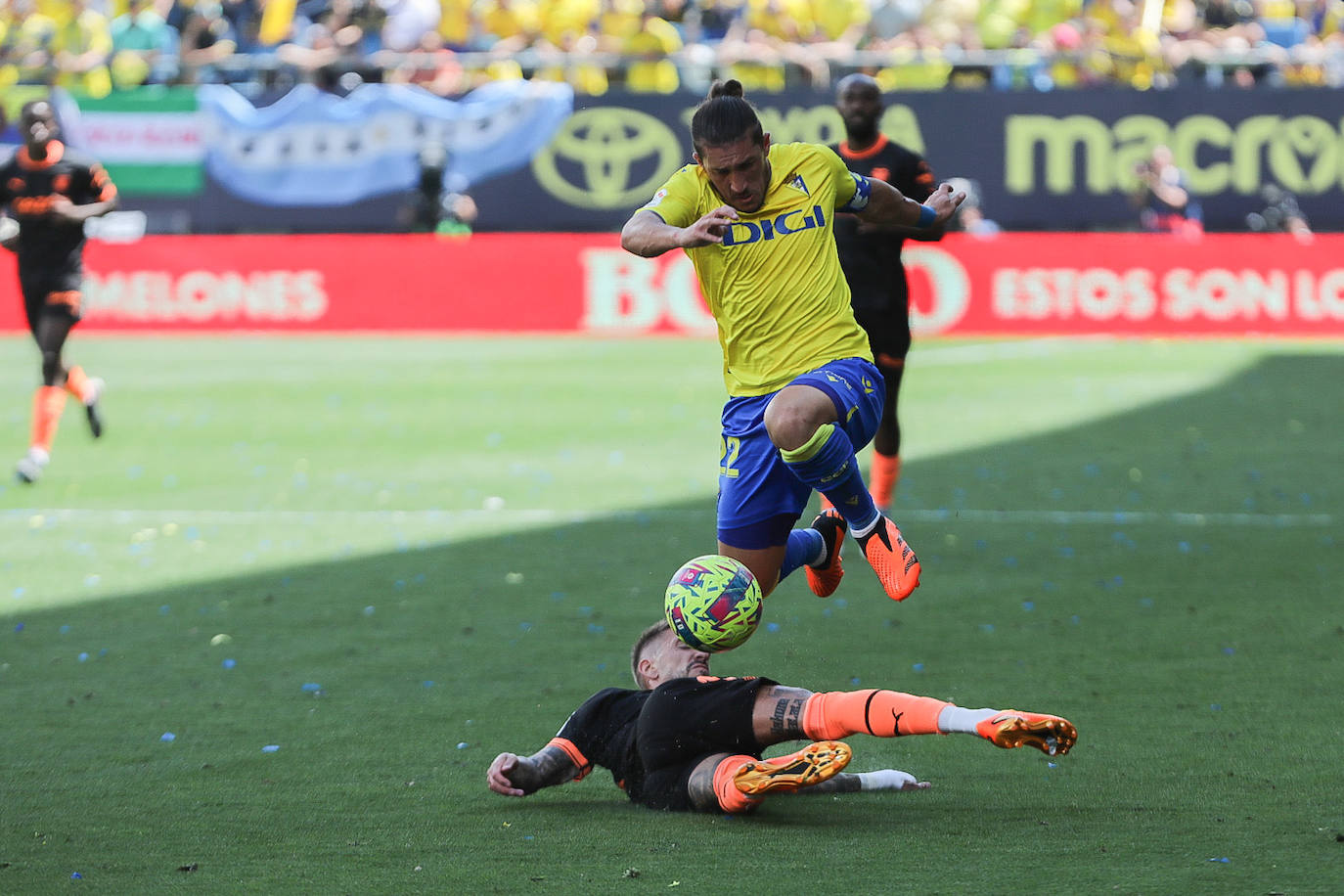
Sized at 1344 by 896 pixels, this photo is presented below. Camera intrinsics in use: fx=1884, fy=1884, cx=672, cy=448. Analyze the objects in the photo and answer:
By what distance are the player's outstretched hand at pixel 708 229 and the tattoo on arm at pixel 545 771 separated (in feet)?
5.28

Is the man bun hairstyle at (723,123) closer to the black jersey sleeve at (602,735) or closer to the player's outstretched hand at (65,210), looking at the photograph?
the black jersey sleeve at (602,735)


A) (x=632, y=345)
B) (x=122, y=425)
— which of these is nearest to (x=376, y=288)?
(x=632, y=345)

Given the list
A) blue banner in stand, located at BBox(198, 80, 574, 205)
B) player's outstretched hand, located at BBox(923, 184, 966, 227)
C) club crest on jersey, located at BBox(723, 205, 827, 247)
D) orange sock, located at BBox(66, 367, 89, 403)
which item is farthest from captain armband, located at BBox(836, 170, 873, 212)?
blue banner in stand, located at BBox(198, 80, 574, 205)

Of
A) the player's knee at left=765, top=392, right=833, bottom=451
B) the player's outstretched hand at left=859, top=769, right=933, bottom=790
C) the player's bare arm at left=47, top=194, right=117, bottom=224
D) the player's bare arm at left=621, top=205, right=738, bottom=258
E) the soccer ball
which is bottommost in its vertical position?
the player's outstretched hand at left=859, top=769, right=933, bottom=790

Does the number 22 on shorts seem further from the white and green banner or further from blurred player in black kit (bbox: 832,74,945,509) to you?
the white and green banner

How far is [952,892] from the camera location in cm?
465

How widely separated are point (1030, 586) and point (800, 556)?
266 cm

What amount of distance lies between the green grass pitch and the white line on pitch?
4 cm

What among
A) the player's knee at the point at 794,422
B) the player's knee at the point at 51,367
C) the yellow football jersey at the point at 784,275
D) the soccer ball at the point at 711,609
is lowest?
the player's knee at the point at 51,367

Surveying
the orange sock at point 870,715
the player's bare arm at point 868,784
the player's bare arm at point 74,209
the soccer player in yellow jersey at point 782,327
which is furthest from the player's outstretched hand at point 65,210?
the orange sock at point 870,715

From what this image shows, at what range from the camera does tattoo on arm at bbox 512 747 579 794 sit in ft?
18.6

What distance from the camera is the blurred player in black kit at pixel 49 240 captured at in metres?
13.8

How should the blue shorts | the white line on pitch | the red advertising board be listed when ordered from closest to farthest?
the blue shorts < the white line on pitch < the red advertising board

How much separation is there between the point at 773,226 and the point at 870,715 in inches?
79.0
